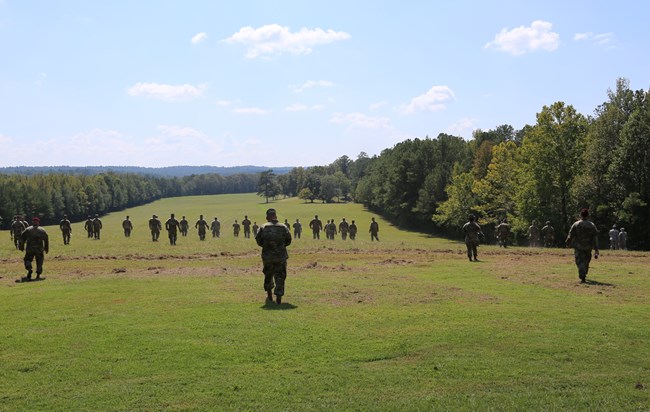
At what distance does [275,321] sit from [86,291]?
7.93m

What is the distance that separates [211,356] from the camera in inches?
400

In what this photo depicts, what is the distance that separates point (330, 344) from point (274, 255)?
4.98 m

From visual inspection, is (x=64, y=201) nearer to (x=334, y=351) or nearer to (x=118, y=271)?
(x=118, y=271)

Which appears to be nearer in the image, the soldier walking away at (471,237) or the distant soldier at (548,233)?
the soldier walking away at (471,237)

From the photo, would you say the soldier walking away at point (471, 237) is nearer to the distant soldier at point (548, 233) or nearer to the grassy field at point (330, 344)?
the grassy field at point (330, 344)

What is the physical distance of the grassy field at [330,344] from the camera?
27.5 feet

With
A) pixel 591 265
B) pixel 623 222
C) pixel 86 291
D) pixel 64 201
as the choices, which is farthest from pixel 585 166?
pixel 64 201

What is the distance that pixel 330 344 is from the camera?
35.4 feet

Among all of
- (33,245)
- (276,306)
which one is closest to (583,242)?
(276,306)

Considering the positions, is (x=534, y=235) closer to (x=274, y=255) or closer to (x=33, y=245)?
(x=274, y=255)

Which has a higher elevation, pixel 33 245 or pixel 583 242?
pixel 583 242

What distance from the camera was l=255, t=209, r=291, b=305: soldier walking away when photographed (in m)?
15.2

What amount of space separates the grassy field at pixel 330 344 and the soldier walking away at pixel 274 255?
52 centimetres

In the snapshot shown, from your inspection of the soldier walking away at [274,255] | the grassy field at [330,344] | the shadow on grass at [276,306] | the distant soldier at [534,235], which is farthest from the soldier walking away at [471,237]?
the distant soldier at [534,235]
